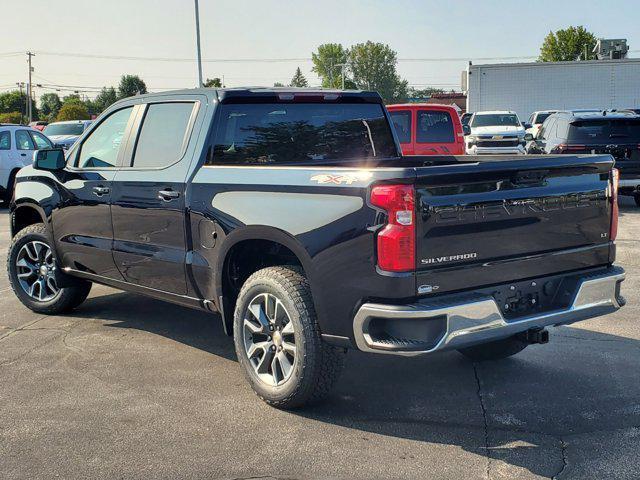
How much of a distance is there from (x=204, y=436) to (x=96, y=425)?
0.66 metres

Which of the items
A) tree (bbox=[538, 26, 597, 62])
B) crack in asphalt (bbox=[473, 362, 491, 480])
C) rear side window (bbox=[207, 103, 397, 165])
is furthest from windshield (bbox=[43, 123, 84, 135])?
tree (bbox=[538, 26, 597, 62])

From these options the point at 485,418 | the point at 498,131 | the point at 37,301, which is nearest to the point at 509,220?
the point at 485,418

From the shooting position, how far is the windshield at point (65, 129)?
983 inches

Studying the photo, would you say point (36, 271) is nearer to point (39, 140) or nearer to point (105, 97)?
point (39, 140)

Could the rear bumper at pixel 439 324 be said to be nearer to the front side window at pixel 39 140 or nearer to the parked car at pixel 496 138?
the front side window at pixel 39 140

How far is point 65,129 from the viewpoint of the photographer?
25.2m

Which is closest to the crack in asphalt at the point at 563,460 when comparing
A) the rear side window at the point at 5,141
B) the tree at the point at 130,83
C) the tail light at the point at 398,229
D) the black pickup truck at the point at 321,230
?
the black pickup truck at the point at 321,230

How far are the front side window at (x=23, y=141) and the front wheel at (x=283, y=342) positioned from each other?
1402 centimetres

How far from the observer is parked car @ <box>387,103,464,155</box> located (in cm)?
1388

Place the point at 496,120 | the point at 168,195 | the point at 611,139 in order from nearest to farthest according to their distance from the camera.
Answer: the point at 168,195
the point at 611,139
the point at 496,120

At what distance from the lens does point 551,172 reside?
4094 millimetres

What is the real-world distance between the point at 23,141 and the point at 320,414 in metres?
14.7

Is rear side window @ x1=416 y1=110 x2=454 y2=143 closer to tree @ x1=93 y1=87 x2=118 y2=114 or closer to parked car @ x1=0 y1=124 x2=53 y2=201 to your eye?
parked car @ x1=0 y1=124 x2=53 y2=201

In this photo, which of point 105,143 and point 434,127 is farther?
point 434,127
